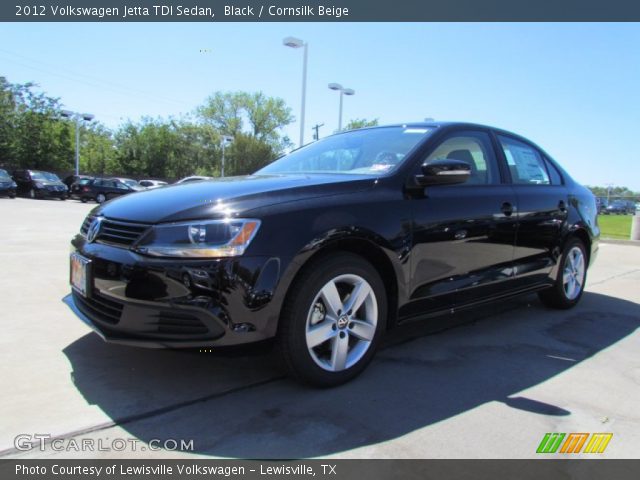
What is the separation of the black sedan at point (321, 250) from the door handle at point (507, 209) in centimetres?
2

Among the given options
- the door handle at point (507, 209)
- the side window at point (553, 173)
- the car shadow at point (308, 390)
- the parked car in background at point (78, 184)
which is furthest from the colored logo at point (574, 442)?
the parked car in background at point (78, 184)

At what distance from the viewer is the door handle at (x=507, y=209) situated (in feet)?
13.1

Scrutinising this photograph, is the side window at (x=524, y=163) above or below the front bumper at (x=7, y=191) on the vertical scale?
above

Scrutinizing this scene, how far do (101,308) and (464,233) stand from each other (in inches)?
94.9

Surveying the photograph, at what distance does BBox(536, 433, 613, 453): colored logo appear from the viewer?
8.02 ft

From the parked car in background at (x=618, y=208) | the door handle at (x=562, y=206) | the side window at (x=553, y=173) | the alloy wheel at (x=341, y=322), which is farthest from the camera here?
the parked car in background at (x=618, y=208)

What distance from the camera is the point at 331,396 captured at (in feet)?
9.36

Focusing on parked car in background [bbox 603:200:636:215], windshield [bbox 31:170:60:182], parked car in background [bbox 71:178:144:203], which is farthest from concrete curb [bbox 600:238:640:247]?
parked car in background [bbox 603:200:636:215]

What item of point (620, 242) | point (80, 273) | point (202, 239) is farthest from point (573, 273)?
point (620, 242)

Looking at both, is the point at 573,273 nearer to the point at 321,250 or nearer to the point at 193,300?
the point at 321,250

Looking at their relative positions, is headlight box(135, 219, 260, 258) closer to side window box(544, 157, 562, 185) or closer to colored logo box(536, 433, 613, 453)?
colored logo box(536, 433, 613, 453)

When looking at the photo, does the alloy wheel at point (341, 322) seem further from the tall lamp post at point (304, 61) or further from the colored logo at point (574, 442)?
the tall lamp post at point (304, 61)
